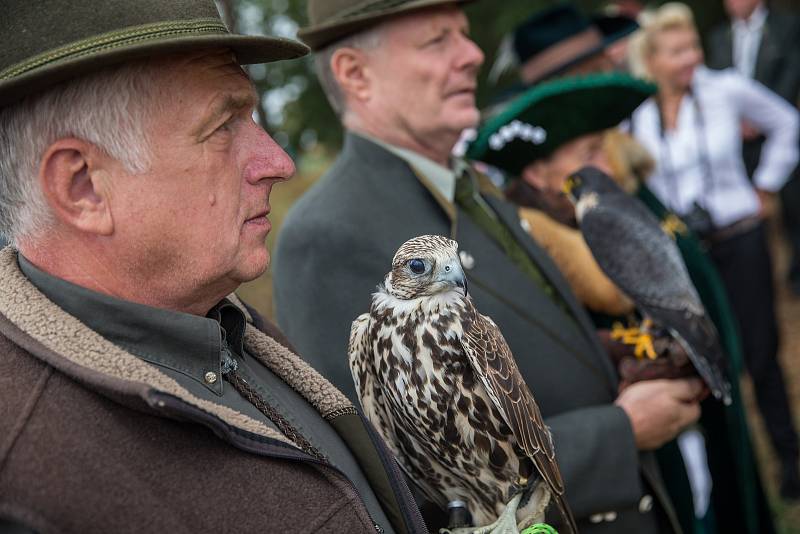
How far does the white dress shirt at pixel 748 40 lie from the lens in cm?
777

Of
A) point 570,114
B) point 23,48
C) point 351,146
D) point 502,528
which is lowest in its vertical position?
point 502,528

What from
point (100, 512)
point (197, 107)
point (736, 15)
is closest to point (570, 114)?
point (197, 107)

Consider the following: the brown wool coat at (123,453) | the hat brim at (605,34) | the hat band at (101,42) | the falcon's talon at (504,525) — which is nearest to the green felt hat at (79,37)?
the hat band at (101,42)

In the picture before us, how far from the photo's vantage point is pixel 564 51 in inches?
183

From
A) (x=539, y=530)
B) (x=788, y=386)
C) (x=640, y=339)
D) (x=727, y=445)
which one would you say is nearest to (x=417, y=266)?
(x=539, y=530)

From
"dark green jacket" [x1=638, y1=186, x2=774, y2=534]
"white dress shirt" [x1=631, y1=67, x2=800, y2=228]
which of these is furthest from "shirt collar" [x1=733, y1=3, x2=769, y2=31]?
"dark green jacket" [x1=638, y1=186, x2=774, y2=534]

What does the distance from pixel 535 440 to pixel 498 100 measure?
346 centimetres

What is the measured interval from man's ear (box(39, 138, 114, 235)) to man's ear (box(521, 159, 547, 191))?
2374mm

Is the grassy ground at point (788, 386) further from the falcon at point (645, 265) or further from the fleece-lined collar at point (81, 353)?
the fleece-lined collar at point (81, 353)

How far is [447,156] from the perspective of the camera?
9.48ft

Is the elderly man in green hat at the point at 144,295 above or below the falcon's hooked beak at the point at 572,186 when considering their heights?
above

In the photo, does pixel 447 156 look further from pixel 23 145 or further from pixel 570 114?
pixel 23 145

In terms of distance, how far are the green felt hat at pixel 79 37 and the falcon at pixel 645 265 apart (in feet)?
6.32

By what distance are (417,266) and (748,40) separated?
7045 mm
